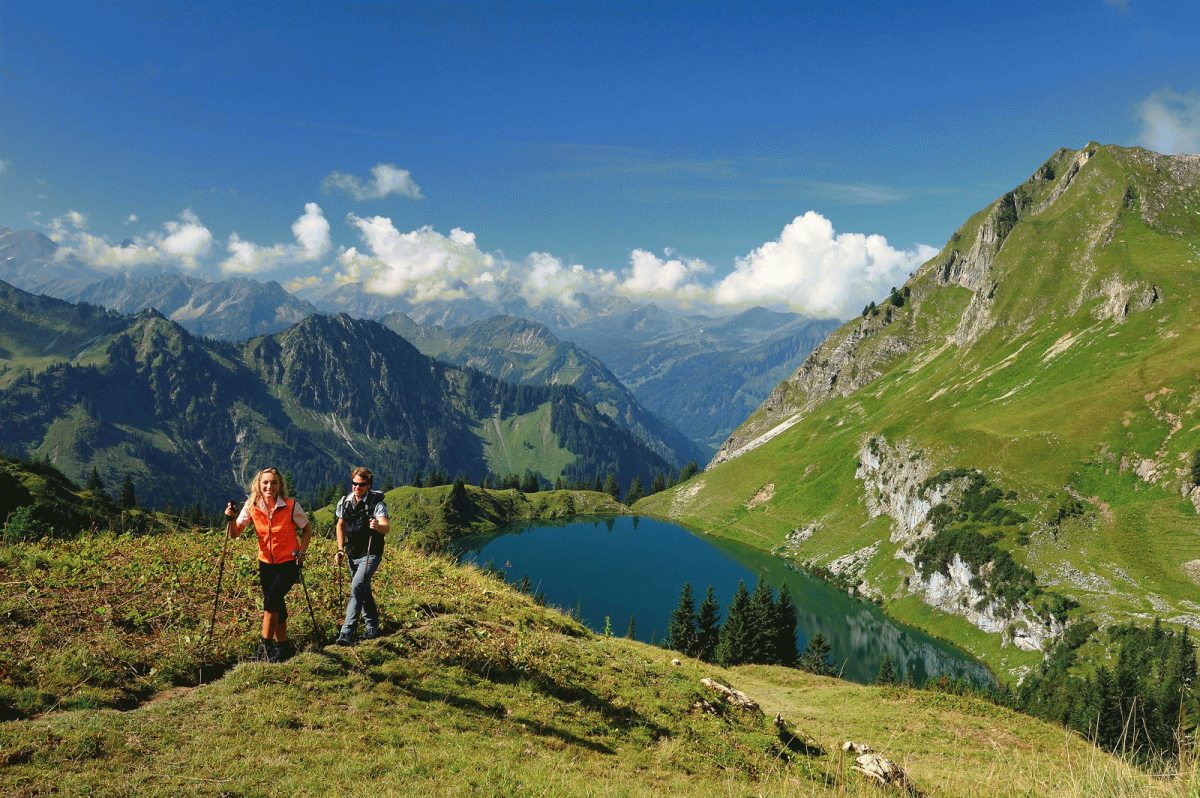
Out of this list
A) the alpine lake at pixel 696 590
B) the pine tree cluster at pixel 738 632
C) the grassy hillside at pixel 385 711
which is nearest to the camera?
the grassy hillside at pixel 385 711

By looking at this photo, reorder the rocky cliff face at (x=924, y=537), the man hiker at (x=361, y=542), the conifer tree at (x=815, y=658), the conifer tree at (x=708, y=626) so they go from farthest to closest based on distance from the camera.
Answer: the rocky cliff face at (x=924, y=537), the conifer tree at (x=815, y=658), the conifer tree at (x=708, y=626), the man hiker at (x=361, y=542)

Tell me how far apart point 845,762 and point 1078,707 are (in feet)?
252

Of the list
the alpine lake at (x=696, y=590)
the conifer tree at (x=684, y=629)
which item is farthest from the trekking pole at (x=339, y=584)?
the alpine lake at (x=696, y=590)

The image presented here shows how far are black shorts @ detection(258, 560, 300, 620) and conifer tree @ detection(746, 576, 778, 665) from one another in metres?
70.0

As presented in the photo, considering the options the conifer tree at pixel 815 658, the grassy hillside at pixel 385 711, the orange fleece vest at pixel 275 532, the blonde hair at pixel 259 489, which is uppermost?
the blonde hair at pixel 259 489

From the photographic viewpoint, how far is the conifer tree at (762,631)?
73312mm

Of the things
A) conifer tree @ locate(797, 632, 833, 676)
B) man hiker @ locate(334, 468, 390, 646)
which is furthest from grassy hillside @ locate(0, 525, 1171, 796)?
conifer tree @ locate(797, 632, 833, 676)

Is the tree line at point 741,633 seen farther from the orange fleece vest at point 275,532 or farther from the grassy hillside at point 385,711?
the orange fleece vest at point 275,532

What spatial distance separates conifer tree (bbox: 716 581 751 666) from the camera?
73.4 metres

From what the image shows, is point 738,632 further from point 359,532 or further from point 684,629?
point 359,532

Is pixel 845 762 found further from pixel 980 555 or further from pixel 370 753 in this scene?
pixel 980 555

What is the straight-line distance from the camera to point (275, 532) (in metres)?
13.8

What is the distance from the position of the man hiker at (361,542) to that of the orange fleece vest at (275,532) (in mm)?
1281

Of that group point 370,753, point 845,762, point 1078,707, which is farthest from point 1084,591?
point 370,753
